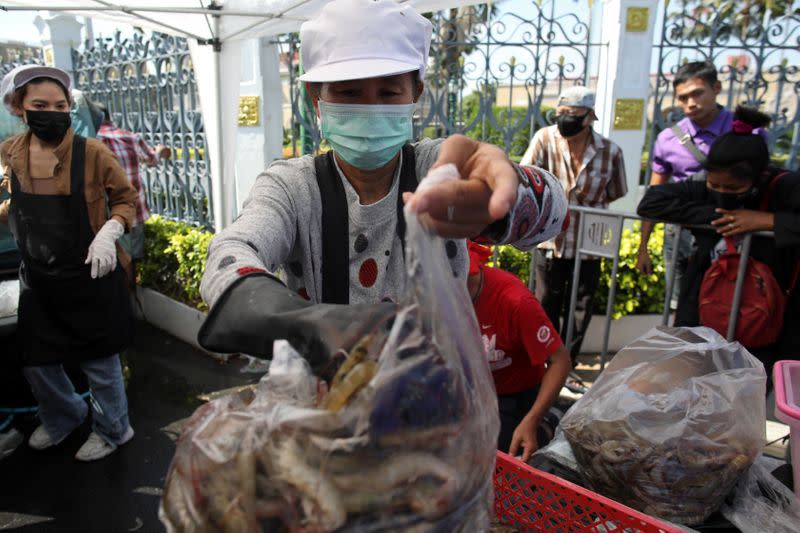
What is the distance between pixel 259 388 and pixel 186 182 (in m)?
5.81

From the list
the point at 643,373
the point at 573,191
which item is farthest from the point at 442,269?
the point at 573,191

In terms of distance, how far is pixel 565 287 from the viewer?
13.9 ft

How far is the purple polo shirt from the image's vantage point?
383 centimetres

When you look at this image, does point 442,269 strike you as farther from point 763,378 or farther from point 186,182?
point 186,182

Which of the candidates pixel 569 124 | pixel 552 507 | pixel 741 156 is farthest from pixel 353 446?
pixel 569 124

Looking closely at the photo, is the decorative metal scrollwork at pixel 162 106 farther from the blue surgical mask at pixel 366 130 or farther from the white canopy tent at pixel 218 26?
the blue surgical mask at pixel 366 130

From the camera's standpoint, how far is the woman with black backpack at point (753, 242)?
250 cm

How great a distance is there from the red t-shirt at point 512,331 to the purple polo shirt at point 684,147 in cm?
220

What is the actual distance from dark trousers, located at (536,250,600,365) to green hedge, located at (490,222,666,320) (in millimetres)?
529

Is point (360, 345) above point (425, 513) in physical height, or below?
above

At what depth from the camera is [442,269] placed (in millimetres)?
836

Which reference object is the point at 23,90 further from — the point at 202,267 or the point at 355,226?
the point at 355,226

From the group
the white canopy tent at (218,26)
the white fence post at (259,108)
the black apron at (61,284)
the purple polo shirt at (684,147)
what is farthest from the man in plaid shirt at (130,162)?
the purple polo shirt at (684,147)

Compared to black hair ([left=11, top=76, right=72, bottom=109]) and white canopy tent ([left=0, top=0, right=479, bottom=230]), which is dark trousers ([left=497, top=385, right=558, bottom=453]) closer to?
white canopy tent ([left=0, top=0, right=479, bottom=230])
